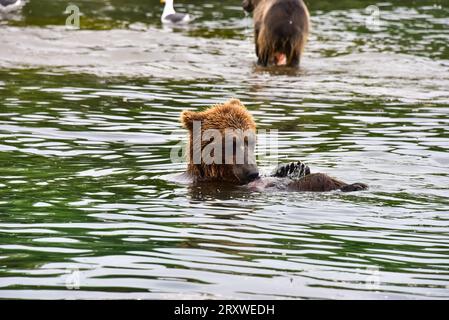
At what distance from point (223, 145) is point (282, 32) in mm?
9443

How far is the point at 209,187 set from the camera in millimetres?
10672

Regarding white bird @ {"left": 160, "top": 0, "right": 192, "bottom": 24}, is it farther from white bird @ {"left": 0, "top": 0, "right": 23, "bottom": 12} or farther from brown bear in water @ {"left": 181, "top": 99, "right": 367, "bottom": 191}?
brown bear in water @ {"left": 181, "top": 99, "right": 367, "bottom": 191}

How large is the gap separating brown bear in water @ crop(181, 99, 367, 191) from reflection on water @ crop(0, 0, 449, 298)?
18 centimetres

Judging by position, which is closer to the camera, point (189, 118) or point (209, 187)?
point (209, 187)

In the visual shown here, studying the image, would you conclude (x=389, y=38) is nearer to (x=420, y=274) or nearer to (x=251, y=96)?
(x=251, y=96)

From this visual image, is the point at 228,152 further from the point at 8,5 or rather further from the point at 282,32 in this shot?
the point at 8,5

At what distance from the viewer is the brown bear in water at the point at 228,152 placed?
10523 millimetres

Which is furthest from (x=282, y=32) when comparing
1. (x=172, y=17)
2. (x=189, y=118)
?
(x=189, y=118)

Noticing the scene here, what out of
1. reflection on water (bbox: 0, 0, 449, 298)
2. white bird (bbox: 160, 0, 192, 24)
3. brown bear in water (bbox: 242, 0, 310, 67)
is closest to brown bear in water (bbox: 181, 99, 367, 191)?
reflection on water (bbox: 0, 0, 449, 298)

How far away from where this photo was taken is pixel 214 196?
10367mm

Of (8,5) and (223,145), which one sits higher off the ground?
(8,5)

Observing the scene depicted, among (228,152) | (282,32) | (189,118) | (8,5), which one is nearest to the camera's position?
(228,152)

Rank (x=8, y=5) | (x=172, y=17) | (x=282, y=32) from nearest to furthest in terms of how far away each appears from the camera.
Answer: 1. (x=282, y=32)
2. (x=172, y=17)
3. (x=8, y=5)
